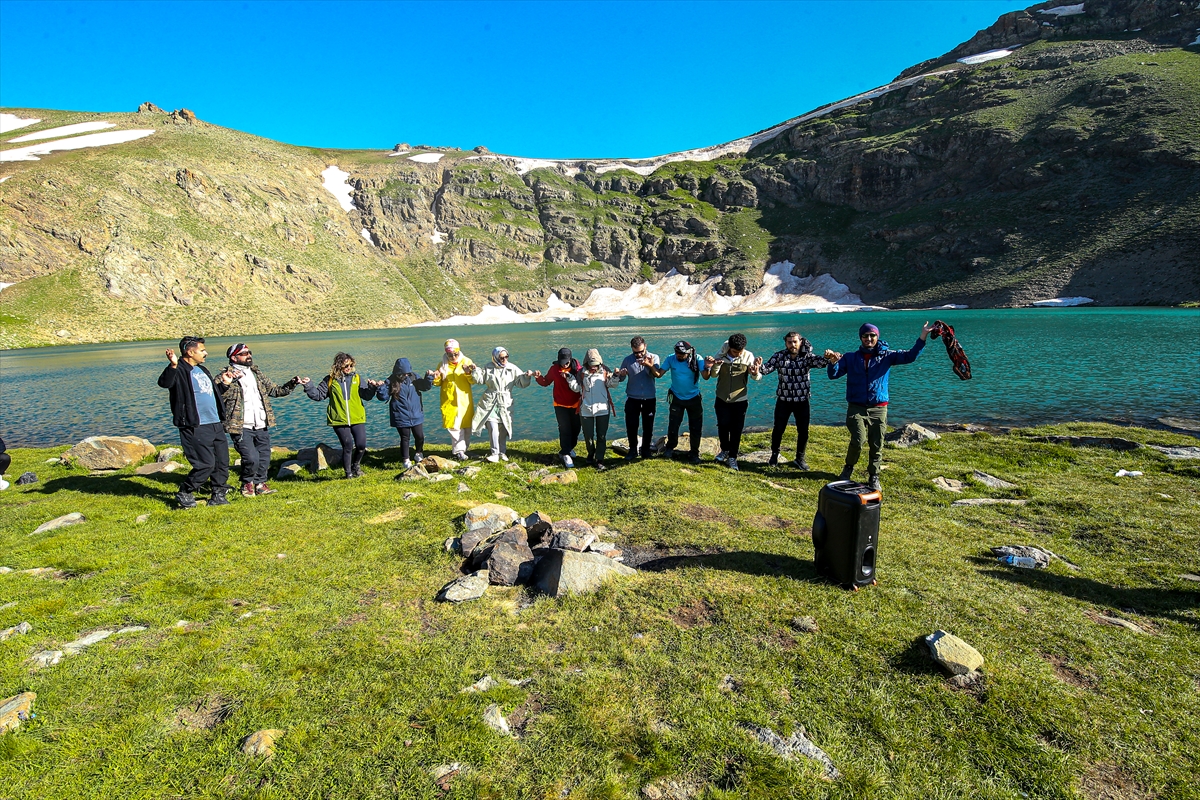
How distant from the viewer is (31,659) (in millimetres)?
4742

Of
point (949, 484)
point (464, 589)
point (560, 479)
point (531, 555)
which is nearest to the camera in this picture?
point (464, 589)

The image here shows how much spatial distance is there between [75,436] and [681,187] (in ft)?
624

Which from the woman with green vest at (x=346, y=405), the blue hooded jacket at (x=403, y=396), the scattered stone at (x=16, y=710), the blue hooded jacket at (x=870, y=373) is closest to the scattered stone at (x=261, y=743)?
the scattered stone at (x=16, y=710)

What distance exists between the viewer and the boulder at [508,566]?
6.46m

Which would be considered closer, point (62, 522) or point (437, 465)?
point (62, 522)

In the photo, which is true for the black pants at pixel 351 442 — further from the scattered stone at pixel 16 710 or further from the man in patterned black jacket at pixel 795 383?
the man in patterned black jacket at pixel 795 383

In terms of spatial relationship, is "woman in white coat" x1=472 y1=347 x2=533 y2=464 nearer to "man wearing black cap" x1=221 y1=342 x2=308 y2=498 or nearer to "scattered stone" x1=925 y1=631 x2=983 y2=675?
"man wearing black cap" x1=221 y1=342 x2=308 y2=498

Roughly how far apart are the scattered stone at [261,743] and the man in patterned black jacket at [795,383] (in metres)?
10.3

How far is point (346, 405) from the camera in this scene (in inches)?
433

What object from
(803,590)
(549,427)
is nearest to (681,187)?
(549,427)

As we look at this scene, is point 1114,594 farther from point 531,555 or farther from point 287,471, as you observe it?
point 287,471

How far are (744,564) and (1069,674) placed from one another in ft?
10.4

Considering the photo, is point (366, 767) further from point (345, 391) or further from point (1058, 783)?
point (345, 391)

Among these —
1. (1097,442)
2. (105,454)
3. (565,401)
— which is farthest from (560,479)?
(1097,442)
